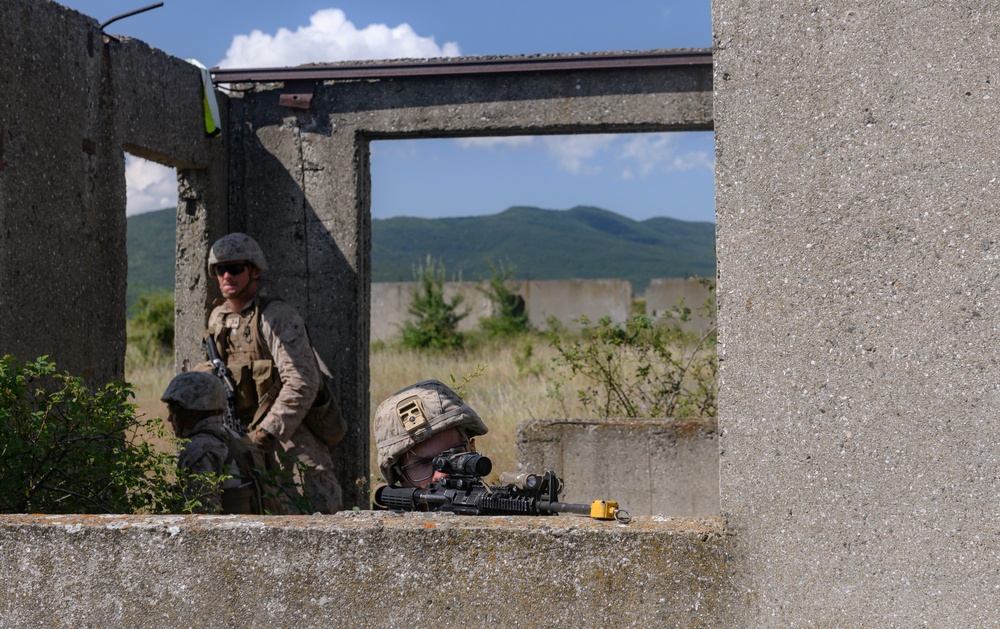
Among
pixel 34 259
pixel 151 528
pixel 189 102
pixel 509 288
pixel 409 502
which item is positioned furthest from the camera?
pixel 509 288

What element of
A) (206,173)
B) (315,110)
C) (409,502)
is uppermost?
(315,110)

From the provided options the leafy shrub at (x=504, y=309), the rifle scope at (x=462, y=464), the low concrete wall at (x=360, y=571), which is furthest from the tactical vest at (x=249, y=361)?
the leafy shrub at (x=504, y=309)

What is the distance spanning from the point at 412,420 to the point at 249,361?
273 centimetres

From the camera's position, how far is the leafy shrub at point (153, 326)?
17688 millimetres

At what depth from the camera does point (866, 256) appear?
2.36 m

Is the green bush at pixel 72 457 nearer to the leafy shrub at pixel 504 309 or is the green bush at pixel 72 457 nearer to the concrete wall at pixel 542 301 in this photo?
the leafy shrub at pixel 504 309

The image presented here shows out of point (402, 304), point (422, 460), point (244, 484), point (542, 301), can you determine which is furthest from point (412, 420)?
point (542, 301)

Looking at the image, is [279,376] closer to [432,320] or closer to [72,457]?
[72,457]

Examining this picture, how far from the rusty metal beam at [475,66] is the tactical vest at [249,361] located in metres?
1.56

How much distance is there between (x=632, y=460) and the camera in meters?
6.39

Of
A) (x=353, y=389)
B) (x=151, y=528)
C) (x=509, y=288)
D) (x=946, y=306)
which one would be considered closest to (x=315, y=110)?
(x=353, y=389)

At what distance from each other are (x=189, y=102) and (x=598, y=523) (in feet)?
15.3

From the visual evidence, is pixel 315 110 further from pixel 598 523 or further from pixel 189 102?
pixel 598 523

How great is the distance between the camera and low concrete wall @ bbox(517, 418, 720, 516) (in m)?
6.31
